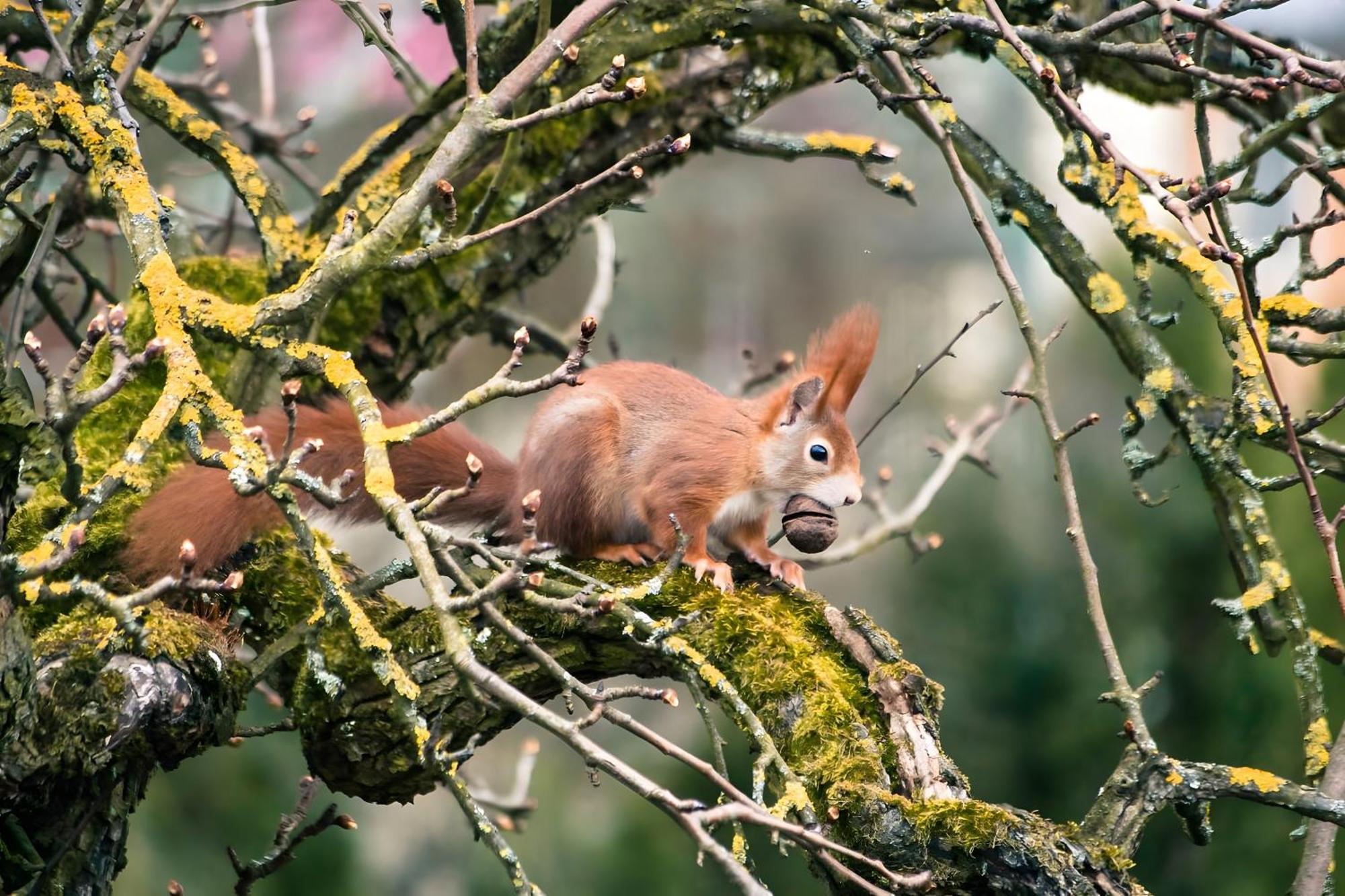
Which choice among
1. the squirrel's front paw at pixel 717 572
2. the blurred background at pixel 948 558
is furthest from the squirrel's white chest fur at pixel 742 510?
the blurred background at pixel 948 558

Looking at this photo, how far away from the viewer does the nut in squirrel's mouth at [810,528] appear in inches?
92.0

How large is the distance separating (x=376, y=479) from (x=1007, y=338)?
206 inches

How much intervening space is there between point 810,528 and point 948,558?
213 centimetres

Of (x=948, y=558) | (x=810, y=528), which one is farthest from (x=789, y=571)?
(x=948, y=558)

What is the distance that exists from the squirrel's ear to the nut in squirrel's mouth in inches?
9.9

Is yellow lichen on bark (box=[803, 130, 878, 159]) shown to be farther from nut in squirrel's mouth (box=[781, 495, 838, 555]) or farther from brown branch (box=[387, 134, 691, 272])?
brown branch (box=[387, 134, 691, 272])

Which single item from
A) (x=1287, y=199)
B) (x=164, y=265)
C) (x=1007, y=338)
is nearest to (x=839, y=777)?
(x=164, y=265)

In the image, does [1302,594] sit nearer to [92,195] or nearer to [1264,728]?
[1264,728]

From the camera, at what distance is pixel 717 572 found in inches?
86.4

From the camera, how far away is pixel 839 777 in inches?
66.2

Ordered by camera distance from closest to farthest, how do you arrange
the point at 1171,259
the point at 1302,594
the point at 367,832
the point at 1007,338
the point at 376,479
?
1. the point at 376,479
2. the point at 1171,259
3. the point at 1302,594
4. the point at 367,832
5. the point at 1007,338

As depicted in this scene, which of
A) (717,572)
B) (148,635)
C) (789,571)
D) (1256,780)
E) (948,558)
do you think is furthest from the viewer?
(948,558)

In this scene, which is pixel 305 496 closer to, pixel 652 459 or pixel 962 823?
pixel 652 459

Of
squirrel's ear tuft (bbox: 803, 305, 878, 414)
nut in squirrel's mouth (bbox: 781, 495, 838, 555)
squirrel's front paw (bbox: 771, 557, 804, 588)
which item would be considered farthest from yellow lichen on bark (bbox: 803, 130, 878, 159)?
squirrel's front paw (bbox: 771, 557, 804, 588)
